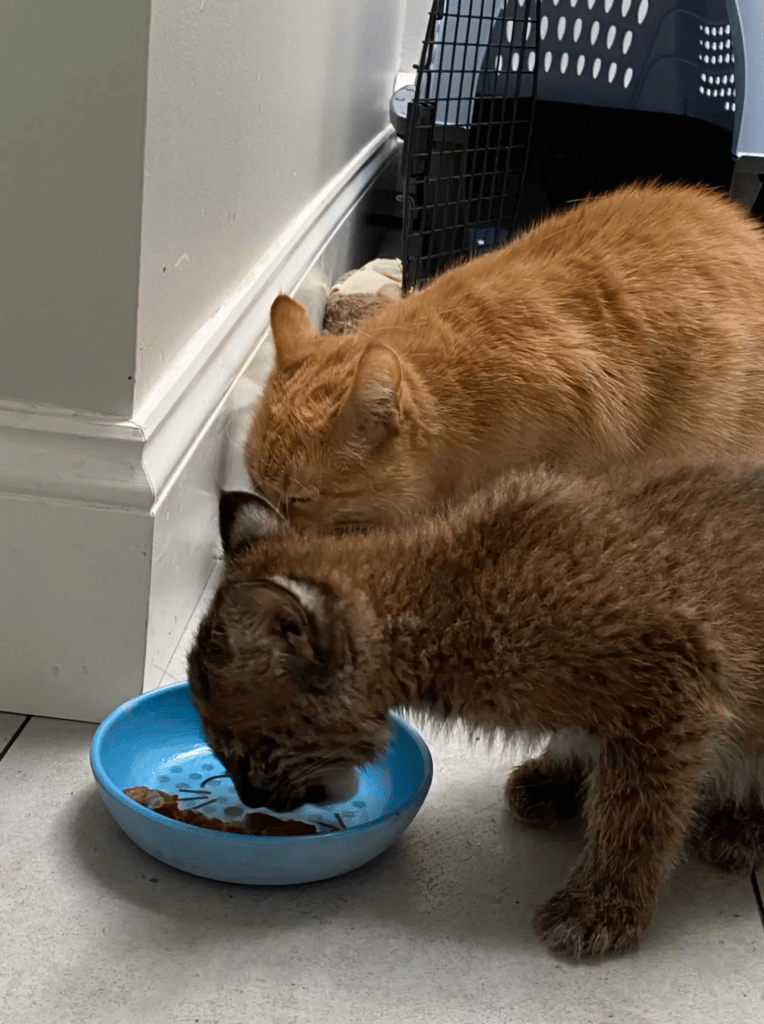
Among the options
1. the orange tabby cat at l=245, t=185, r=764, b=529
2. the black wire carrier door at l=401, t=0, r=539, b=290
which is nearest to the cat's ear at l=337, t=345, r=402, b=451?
the orange tabby cat at l=245, t=185, r=764, b=529

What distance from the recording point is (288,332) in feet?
6.91

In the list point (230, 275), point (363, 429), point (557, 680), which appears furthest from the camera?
point (230, 275)

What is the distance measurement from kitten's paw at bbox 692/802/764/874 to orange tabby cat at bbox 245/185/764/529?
0.53m

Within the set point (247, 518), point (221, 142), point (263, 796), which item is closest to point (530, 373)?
point (221, 142)

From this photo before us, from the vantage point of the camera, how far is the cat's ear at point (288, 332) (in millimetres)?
2076

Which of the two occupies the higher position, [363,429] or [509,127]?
[509,127]

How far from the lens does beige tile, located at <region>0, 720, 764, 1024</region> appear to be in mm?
1194

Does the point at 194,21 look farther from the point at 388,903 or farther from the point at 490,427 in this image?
the point at 388,903

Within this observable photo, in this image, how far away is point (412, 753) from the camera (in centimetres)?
159

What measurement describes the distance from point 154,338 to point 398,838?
2.45ft

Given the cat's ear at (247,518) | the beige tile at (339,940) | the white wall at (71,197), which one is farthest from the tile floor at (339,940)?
the white wall at (71,197)

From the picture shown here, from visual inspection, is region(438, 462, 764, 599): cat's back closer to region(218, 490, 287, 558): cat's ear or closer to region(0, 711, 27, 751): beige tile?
region(218, 490, 287, 558): cat's ear

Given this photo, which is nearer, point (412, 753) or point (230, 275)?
point (412, 753)

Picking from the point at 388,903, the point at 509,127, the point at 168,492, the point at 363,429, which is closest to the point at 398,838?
the point at 388,903
